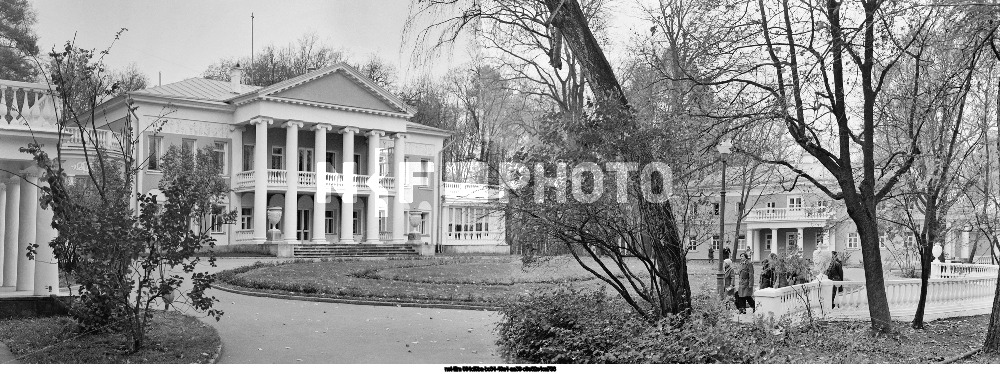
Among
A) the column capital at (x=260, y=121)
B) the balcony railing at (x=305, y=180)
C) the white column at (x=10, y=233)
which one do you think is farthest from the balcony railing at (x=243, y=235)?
the white column at (x=10, y=233)

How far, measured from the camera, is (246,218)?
30672 mm

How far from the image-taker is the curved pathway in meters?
8.47

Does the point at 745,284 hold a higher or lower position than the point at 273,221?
lower

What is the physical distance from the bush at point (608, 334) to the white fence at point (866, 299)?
1.57 metres

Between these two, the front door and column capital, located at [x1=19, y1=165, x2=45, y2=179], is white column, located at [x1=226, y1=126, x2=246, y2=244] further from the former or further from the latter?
column capital, located at [x1=19, y1=165, x2=45, y2=179]

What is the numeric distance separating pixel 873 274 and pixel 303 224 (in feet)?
78.3

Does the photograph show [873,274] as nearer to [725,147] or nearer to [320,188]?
[725,147]

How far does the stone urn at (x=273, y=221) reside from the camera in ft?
96.0

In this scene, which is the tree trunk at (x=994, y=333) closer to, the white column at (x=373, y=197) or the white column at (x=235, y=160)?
the white column at (x=235, y=160)

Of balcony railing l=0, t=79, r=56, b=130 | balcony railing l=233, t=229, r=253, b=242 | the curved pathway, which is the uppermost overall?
balcony railing l=0, t=79, r=56, b=130

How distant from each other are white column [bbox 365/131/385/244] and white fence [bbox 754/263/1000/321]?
70.3 feet

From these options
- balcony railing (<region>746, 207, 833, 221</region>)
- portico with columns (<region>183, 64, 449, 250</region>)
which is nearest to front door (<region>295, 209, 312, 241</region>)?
portico with columns (<region>183, 64, 449, 250</region>)

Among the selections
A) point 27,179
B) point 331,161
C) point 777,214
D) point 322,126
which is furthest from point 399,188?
point 27,179

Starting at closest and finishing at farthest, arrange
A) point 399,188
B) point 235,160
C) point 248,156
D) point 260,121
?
point 260,121 < point 235,160 < point 248,156 < point 399,188
